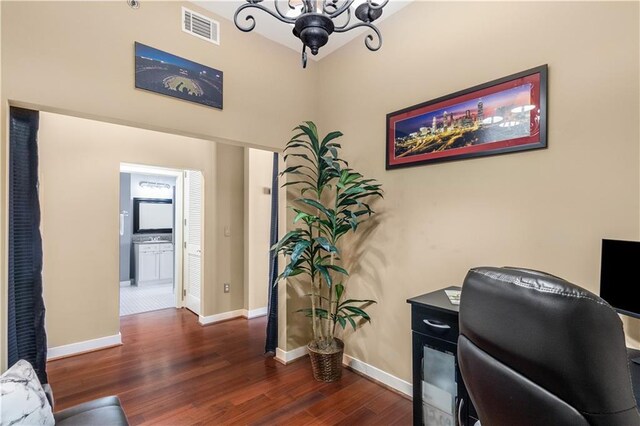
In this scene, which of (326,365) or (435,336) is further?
(326,365)

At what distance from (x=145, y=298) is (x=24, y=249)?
3.92 metres

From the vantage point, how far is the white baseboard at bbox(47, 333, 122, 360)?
3.05 meters

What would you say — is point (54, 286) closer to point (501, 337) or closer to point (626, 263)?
point (501, 337)

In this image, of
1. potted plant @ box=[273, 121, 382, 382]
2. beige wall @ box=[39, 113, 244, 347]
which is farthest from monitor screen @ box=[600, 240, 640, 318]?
beige wall @ box=[39, 113, 244, 347]

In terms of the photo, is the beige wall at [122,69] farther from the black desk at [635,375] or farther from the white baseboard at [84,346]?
the black desk at [635,375]

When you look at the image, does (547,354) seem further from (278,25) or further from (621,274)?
(278,25)

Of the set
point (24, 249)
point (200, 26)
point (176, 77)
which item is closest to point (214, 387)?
point (24, 249)

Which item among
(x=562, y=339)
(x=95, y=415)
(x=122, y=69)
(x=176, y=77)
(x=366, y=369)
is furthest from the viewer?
(x=366, y=369)

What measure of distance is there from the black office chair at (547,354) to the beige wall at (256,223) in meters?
3.74

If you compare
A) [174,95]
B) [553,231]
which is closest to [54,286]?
[174,95]

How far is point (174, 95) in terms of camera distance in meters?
2.33

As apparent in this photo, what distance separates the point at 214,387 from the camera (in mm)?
2533

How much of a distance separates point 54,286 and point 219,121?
2.41 meters

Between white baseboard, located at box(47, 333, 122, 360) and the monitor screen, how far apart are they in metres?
4.19
